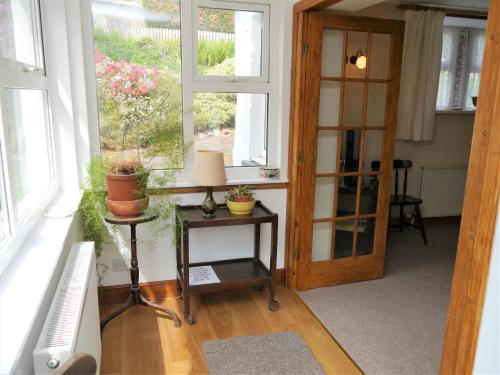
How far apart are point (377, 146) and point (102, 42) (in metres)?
2.12

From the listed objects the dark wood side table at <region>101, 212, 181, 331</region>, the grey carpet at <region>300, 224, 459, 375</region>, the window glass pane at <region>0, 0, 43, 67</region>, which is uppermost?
the window glass pane at <region>0, 0, 43, 67</region>

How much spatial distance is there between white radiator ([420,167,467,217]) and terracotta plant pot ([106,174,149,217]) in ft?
11.5

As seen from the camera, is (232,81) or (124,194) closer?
(124,194)

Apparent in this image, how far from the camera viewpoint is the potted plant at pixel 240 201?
9.17 ft

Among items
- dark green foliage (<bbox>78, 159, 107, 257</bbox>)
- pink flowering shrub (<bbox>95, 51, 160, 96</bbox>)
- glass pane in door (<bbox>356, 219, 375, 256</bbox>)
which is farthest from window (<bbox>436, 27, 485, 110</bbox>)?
dark green foliage (<bbox>78, 159, 107, 257</bbox>)

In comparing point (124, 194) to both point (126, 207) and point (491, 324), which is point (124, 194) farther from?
point (491, 324)

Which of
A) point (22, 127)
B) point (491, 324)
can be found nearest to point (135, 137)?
point (22, 127)

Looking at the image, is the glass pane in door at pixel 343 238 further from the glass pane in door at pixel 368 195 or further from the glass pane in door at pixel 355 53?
the glass pane in door at pixel 355 53

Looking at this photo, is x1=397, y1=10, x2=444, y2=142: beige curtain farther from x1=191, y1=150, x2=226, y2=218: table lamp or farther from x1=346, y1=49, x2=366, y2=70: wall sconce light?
x1=191, y1=150, x2=226, y2=218: table lamp

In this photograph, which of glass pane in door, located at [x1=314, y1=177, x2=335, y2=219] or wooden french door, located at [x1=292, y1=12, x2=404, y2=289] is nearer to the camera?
wooden french door, located at [x1=292, y1=12, x2=404, y2=289]

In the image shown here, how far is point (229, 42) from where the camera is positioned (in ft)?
9.77

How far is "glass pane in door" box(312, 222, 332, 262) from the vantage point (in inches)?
129

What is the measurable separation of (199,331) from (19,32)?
1.94m

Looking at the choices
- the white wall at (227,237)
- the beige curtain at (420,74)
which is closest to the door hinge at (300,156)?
the white wall at (227,237)
